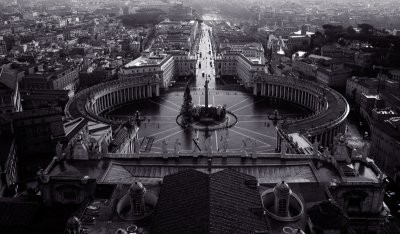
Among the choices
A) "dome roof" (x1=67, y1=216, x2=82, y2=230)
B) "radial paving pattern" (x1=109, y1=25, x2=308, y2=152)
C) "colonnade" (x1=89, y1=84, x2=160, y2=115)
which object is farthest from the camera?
"colonnade" (x1=89, y1=84, x2=160, y2=115)

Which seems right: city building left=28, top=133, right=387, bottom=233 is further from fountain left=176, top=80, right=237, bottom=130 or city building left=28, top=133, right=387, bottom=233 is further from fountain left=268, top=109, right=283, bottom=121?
fountain left=268, top=109, right=283, bottom=121

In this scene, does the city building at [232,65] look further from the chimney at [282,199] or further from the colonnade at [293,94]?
the chimney at [282,199]

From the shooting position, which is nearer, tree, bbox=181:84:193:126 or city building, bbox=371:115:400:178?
city building, bbox=371:115:400:178

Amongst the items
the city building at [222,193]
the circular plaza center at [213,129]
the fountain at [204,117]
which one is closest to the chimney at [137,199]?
the city building at [222,193]

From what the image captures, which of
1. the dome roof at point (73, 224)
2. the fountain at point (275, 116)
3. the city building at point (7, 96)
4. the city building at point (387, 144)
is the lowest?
the fountain at point (275, 116)

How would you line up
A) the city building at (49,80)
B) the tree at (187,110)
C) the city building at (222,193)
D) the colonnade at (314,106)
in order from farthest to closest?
the city building at (49,80) → the tree at (187,110) → the colonnade at (314,106) → the city building at (222,193)

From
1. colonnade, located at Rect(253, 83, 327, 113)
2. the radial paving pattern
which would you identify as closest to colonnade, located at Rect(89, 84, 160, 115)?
the radial paving pattern

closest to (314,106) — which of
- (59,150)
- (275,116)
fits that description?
(275,116)

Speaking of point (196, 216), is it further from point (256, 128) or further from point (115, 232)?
point (256, 128)

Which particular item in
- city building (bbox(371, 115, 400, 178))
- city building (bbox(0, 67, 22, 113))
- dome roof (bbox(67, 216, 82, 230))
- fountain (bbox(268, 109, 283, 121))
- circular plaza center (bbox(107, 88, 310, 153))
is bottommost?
circular plaza center (bbox(107, 88, 310, 153))

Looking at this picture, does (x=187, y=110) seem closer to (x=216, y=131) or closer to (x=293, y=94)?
(x=216, y=131)

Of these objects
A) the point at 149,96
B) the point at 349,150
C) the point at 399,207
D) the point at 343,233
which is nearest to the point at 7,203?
the point at 343,233
